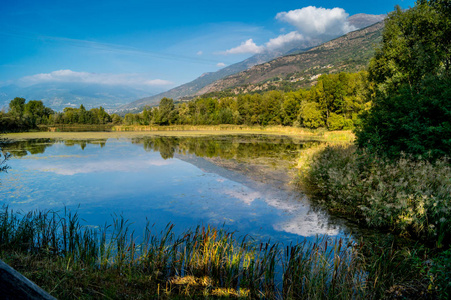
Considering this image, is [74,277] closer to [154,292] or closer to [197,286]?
[154,292]

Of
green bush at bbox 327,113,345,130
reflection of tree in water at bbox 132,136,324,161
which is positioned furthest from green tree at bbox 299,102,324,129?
reflection of tree in water at bbox 132,136,324,161

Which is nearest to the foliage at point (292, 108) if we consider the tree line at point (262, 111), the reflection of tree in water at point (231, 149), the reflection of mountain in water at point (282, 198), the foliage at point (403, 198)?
the tree line at point (262, 111)

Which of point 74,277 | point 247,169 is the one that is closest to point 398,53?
point 247,169

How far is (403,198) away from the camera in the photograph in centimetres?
712

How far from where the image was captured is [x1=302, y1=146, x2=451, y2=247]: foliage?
647cm

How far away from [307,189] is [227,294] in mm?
8623

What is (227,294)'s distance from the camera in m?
4.24

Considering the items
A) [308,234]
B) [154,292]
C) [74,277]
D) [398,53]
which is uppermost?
[398,53]

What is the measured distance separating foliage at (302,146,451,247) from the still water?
1105 millimetres

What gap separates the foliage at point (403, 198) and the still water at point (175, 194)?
3.63 feet

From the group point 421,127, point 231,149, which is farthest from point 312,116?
point 421,127

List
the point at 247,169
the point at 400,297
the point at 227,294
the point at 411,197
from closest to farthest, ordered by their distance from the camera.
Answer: the point at 400,297 → the point at 227,294 → the point at 411,197 → the point at 247,169

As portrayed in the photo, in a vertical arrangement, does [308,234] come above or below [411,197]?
below

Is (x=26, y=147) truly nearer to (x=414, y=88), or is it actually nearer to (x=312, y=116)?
(x=414, y=88)
